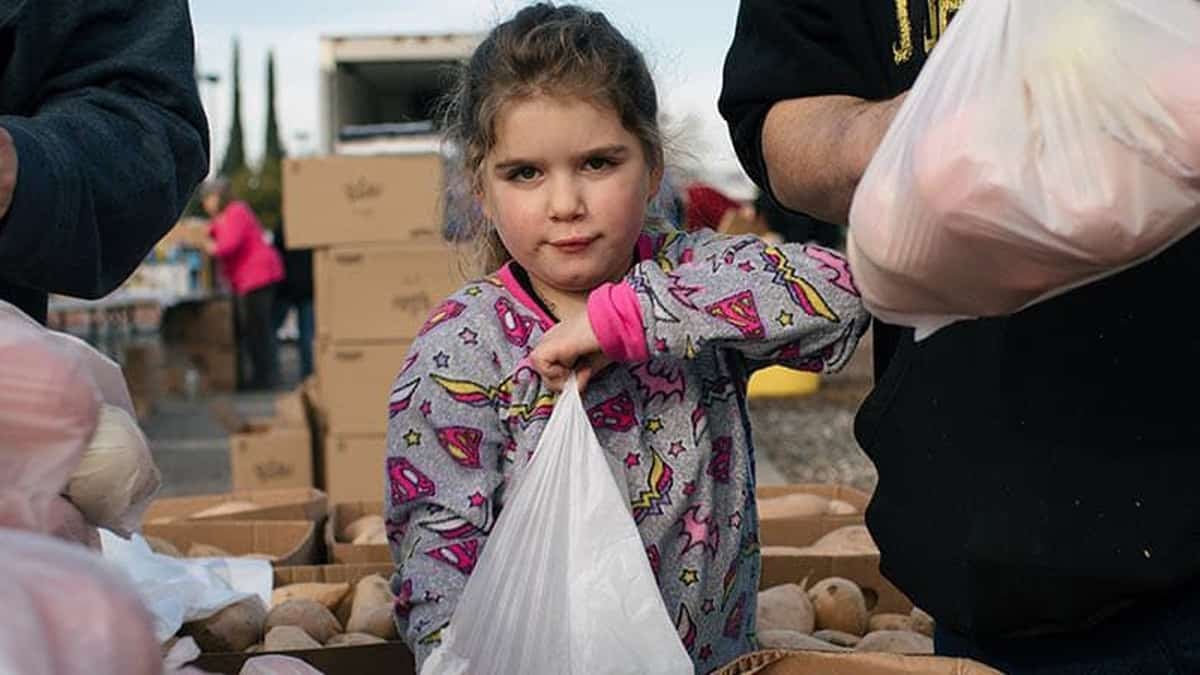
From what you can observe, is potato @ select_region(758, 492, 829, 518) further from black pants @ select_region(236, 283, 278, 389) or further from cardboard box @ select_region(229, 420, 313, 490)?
black pants @ select_region(236, 283, 278, 389)

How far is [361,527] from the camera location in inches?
131

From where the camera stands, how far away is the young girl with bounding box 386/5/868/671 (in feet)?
5.49

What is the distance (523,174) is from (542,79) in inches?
4.8

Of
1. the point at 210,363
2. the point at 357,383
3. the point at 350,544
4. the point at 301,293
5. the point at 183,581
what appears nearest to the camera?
the point at 183,581

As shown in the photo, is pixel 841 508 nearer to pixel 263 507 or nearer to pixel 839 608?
pixel 839 608

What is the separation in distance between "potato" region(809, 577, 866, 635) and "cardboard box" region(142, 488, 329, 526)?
4.03 feet

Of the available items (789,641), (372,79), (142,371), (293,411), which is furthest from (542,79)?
(142,371)

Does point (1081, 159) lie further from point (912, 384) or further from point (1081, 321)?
point (912, 384)

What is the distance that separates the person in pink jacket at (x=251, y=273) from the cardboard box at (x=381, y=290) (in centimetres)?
657

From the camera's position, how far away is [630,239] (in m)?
1.82

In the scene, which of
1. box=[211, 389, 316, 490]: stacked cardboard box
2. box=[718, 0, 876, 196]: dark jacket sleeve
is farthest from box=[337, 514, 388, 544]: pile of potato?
box=[211, 389, 316, 490]: stacked cardboard box

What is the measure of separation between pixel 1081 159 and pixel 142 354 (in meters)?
10.7

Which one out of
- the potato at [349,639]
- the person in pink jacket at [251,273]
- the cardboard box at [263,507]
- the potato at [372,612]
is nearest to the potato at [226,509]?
the cardboard box at [263,507]

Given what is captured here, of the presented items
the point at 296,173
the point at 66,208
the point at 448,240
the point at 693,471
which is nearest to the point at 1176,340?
the point at 693,471
